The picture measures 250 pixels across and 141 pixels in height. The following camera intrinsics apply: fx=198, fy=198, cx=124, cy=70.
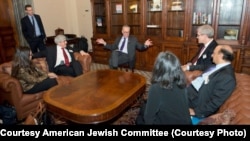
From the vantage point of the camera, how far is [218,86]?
5.71 feet

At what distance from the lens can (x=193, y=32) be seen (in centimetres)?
401

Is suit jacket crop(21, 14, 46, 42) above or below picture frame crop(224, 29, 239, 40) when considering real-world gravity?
above

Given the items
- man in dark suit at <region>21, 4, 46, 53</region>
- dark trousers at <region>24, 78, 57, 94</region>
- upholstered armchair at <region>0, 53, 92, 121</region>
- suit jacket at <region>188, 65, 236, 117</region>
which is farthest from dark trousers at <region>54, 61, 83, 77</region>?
suit jacket at <region>188, 65, 236, 117</region>

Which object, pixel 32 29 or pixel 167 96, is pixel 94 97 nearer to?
pixel 167 96

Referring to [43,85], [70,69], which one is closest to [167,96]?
[43,85]

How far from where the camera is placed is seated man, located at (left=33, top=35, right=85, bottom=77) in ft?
10.8

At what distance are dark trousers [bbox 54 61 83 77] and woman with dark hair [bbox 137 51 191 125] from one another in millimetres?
2036

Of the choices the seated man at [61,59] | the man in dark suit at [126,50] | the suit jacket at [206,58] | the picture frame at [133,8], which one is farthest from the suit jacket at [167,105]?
the picture frame at [133,8]

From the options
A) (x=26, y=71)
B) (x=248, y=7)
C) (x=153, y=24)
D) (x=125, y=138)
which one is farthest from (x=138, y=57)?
(x=125, y=138)

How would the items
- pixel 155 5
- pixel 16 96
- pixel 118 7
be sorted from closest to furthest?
1. pixel 16 96
2. pixel 155 5
3. pixel 118 7

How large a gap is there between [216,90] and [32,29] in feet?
13.3

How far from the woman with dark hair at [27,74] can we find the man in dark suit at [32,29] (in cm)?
193

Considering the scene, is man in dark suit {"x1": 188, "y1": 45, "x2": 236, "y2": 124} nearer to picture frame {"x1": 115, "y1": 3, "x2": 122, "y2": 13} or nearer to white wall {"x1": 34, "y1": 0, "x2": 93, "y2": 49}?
picture frame {"x1": 115, "y1": 3, "x2": 122, "y2": 13}

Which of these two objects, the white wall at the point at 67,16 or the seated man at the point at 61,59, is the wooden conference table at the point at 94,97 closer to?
the seated man at the point at 61,59
